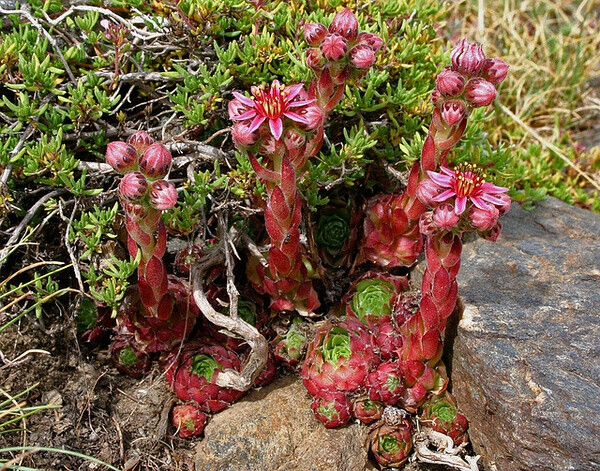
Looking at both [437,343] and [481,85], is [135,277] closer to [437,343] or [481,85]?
[437,343]

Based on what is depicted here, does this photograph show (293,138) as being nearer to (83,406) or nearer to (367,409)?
(367,409)

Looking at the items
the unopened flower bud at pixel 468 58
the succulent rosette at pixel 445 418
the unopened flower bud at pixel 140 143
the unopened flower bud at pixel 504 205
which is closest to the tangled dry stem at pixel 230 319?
the unopened flower bud at pixel 140 143

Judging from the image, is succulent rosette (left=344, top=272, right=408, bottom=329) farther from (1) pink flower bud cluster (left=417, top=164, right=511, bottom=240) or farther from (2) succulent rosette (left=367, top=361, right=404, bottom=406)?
(1) pink flower bud cluster (left=417, top=164, right=511, bottom=240)

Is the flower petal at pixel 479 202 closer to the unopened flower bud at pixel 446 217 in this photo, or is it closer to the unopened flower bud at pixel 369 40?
the unopened flower bud at pixel 446 217

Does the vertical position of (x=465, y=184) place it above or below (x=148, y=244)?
above

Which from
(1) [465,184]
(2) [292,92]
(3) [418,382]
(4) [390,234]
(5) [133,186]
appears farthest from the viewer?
(4) [390,234]

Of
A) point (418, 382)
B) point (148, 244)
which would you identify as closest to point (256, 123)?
point (148, 244)
